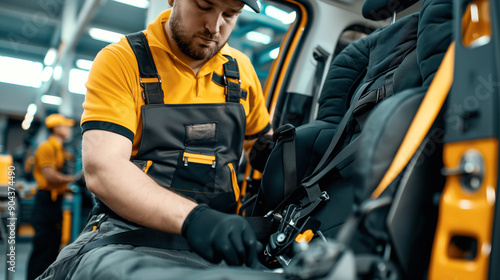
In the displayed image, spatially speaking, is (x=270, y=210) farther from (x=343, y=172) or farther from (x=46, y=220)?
(x=46, y=220)

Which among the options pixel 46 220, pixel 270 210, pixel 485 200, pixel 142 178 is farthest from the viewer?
pixel 46 220

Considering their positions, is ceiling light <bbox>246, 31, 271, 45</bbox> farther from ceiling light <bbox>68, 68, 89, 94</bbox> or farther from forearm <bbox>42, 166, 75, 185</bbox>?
ceiling light <bbox>68, 68, 89, 94</bbox>

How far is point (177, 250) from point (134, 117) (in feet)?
1.43

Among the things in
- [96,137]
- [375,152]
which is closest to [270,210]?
[96,137]

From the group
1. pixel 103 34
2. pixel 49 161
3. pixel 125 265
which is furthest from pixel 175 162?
pixel 103 34

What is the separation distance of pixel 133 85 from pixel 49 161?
335 cm

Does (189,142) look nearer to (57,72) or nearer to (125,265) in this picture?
(125,265)

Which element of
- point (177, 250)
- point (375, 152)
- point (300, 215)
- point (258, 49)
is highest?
point (258, 49)

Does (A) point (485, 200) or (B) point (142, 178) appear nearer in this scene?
(A) point (485, 200)

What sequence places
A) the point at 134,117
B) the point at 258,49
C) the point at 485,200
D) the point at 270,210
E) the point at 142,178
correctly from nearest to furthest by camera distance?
1. the point at 485,200
2. the point at 142,178
3. the point at 134,117
4. the point at 270,210
5. the point at 258,49

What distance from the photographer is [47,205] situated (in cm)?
382

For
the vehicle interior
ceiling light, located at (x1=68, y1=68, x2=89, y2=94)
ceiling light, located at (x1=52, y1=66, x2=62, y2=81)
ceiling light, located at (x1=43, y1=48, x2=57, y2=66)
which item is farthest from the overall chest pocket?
ceiling light, located at (x1=68, y1=68, x2=89, y2=94)

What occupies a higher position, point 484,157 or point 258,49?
point 258,49

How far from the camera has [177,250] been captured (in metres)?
1.14
